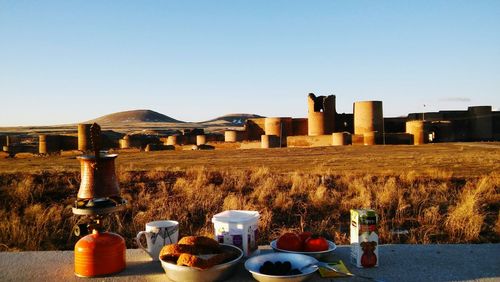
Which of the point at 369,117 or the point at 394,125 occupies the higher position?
the point at 369,117

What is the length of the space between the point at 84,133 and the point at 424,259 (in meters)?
33.6

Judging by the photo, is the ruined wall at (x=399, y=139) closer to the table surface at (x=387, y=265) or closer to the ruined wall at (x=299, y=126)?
the ruined wall at (x=299, y=126)

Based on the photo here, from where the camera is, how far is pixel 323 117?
33.3m

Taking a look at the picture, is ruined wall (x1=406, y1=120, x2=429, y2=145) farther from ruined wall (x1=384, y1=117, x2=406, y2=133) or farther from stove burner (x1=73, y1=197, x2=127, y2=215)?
stove burner (x1=73, y1=197, x2=127, y2=215)

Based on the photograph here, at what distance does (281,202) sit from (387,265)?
6.80m

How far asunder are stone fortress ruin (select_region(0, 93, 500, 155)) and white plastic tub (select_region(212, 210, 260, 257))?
26.9 meters

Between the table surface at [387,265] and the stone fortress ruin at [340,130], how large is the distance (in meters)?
26.4

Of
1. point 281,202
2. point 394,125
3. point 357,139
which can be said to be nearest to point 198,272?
point 281,202

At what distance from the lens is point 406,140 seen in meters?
29.7

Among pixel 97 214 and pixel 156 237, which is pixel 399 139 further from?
pixel 97 214

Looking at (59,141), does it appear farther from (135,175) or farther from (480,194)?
(480,194)

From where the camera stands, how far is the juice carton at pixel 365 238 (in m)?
2.64

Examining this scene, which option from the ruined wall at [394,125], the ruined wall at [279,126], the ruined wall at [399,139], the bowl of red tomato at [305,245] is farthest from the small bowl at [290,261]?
the ruined wall at [394,125]

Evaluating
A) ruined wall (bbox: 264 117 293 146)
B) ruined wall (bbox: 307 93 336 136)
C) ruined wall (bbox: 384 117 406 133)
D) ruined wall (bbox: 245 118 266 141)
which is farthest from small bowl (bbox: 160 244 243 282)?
ruined wall (bbox: 245 118 266 141)
